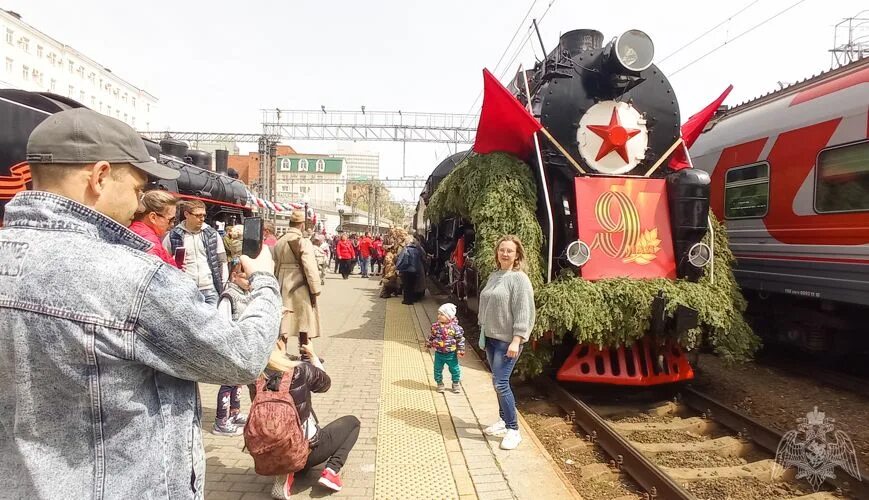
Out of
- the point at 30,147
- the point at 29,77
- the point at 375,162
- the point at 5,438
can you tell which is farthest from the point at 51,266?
the point at 375,162

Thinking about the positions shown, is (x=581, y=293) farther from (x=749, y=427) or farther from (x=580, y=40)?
(x=580, y=40)

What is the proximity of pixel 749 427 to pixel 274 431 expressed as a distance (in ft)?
12.4

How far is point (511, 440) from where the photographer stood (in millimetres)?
3721

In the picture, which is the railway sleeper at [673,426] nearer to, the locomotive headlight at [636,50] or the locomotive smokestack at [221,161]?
the locomotive headlight at [636,50]

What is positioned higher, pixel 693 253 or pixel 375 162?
pixel 375 162

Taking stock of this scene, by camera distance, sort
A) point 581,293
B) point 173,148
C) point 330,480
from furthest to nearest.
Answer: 1. point 173,148
2. point 581,293
3. point 330,480

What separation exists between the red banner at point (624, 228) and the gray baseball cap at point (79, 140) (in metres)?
4.25

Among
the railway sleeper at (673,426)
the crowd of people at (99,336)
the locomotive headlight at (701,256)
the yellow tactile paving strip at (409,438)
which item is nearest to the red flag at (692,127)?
the locomotive headlight at (701,256)

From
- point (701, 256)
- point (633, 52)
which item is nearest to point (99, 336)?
point (701, 256)

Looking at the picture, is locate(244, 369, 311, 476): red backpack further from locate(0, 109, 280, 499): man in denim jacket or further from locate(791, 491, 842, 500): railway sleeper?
locate(791, 491, 842, 500): railway sleeper

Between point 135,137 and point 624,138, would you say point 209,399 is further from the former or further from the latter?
point 624,138

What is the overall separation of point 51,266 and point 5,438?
0.43 metres

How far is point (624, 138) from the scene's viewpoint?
514 cm

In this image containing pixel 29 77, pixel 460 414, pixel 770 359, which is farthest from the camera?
pixel 29 77
